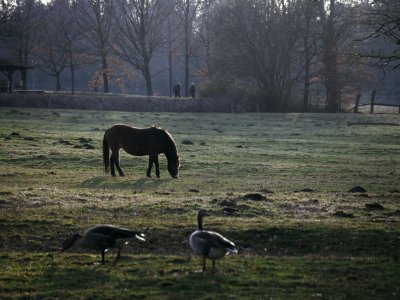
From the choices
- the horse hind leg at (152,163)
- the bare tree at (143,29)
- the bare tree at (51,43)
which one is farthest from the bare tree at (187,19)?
the horse hind leg at (152,163)

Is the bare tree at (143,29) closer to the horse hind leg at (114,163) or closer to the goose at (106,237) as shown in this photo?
the horse hind leg at (114,163)

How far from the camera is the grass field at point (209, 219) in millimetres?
9969

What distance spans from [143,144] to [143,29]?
53.9 meters

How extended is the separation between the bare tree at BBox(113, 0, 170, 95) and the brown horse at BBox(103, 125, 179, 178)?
52553mm

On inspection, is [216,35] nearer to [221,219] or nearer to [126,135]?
[126,135]

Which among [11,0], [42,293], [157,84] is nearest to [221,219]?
[42,293]

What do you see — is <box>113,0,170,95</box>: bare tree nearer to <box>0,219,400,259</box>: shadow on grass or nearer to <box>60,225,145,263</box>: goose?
<box>0,219,400,259</box>: shadow on grass

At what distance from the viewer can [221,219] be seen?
1536cm

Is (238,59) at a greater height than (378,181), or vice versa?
(238,59)

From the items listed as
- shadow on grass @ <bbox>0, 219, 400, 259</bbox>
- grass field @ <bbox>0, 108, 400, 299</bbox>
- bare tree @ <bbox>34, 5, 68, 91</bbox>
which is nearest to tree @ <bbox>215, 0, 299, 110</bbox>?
bare tree @ <bbox>34, 5, 68, 91</bbox>

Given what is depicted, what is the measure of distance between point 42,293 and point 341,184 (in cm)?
1563

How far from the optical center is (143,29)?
77750 mm

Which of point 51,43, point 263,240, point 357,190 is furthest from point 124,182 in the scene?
point 51,43

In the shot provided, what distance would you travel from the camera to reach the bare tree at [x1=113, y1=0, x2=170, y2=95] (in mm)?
78438
